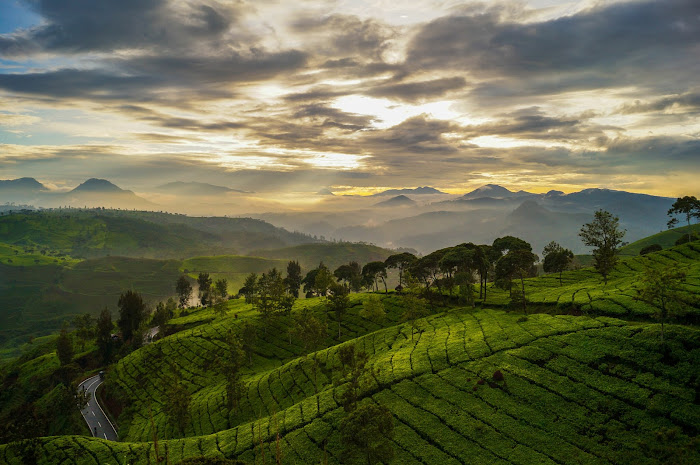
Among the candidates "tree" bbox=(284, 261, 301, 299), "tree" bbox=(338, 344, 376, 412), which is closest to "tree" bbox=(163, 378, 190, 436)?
"tree" bbox=(338, 344, 376, 412)

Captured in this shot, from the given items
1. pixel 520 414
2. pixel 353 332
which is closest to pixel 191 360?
pixel 353 332

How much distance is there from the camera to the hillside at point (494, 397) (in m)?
39.4

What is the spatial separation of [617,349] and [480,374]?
1978 centimetres

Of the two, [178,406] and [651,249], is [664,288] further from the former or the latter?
[651,249]

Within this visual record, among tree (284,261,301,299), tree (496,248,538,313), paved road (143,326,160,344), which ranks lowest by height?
paved road (143,326,160,344)

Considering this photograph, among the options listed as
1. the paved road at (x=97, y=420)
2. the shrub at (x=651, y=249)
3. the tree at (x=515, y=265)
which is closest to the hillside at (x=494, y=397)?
the tree at (x=515, y=265)

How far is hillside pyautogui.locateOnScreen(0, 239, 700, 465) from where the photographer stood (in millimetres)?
39406

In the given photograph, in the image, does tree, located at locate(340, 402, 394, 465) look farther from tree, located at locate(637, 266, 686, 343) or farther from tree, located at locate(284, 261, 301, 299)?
tree, located at locate(284, 261, 301, 299)

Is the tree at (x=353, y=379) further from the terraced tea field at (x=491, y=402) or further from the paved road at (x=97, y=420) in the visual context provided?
the paved road at (x=97, y=420)

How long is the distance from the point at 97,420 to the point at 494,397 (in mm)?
97010

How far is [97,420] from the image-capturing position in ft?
284

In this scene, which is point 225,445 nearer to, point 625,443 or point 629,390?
point 625,443

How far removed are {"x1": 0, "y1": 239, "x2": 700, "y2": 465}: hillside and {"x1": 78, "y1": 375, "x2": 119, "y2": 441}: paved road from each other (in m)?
4.35

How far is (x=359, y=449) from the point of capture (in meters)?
34.9
